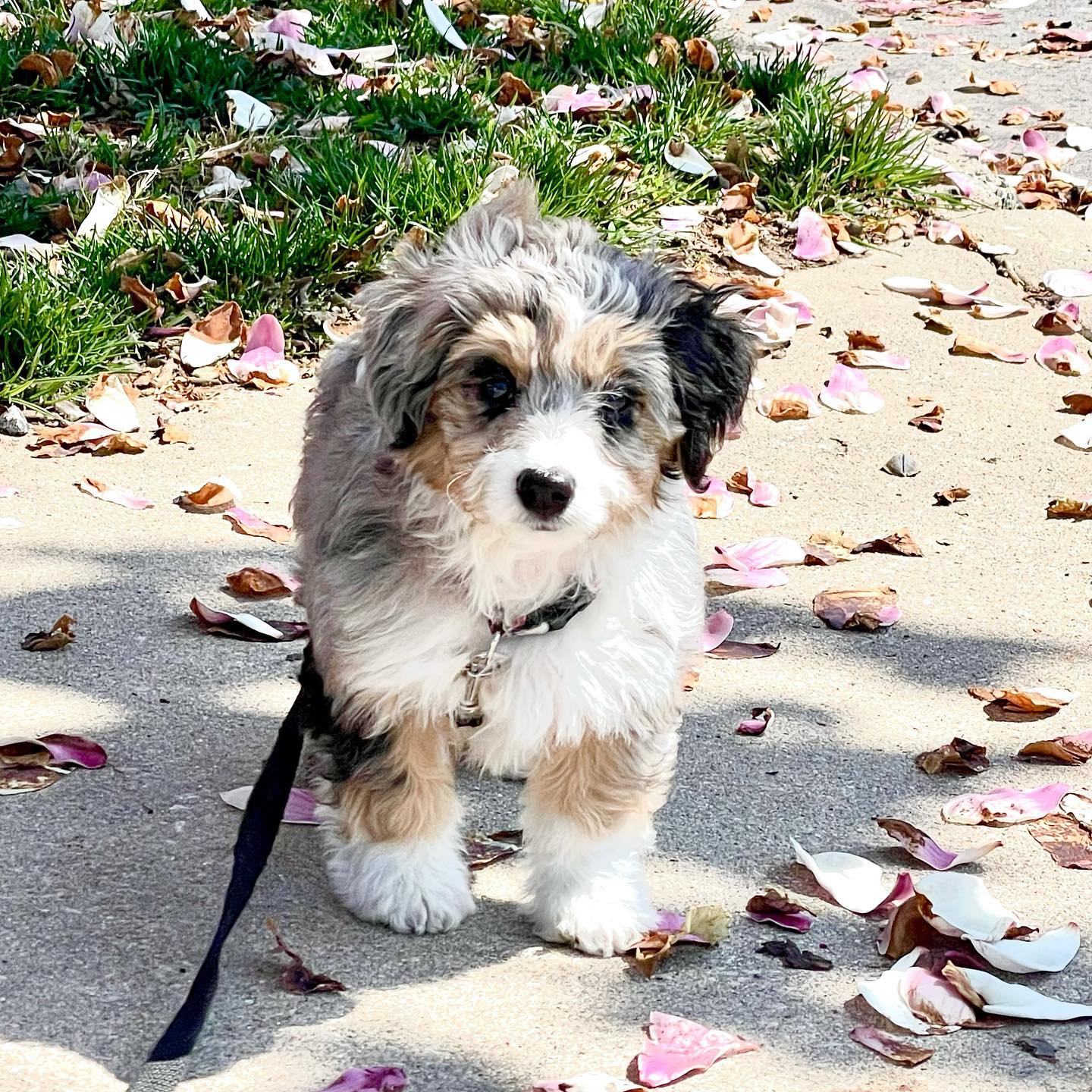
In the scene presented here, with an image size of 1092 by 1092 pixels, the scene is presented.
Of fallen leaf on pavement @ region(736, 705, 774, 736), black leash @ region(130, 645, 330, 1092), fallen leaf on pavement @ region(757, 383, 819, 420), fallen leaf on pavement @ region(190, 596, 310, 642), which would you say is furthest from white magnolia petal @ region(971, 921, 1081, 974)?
fallen leaf on pavement @ region(757, 383, 819, 420)

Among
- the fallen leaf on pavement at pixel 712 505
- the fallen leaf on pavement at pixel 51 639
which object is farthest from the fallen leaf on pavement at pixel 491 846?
the fallen leaf on pavement at pixel 712 505

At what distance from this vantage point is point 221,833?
325 cm

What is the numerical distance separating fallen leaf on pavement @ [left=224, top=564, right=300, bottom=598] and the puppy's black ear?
167 centimetres

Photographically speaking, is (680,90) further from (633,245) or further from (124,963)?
(124,963)

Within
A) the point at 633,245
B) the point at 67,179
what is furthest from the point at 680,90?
the point at 67,179

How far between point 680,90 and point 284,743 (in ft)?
15.7

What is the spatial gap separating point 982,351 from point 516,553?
3537 mm

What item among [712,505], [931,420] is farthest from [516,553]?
[931,420]

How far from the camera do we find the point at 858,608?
4.25 metres

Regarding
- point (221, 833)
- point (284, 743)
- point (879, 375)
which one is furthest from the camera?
point (879, 375)

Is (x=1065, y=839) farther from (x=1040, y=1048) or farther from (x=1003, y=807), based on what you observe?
(x=1040, y=1048)

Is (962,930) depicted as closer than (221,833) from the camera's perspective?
Yes

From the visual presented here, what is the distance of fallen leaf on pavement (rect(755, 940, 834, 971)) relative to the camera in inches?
114

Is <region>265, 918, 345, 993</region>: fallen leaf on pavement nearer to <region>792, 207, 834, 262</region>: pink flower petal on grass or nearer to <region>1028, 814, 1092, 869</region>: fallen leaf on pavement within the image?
<region>1028, 814, 1092, 869</region>: fallen leaf on pavement
